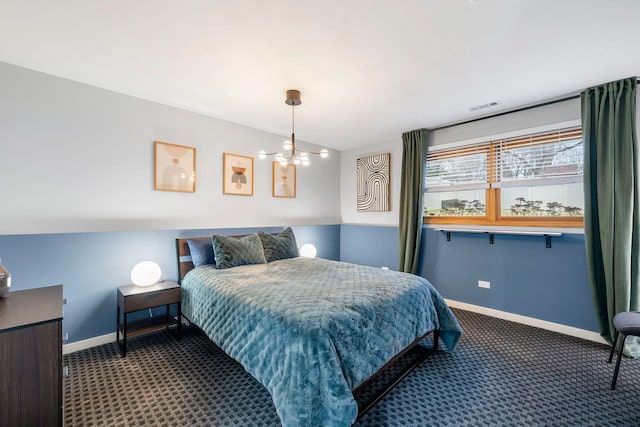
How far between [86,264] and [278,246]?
194 cm

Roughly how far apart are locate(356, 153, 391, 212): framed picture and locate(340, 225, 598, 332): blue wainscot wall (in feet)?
1.83

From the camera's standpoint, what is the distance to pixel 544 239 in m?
3.10

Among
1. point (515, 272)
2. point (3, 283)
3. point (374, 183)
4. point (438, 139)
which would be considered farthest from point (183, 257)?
point (515, 272)

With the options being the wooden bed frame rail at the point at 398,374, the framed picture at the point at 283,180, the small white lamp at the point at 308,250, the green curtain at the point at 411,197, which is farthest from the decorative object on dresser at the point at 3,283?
the green curtain at the point at 411,197

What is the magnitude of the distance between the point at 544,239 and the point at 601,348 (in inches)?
43.6

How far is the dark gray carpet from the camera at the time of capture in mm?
1765

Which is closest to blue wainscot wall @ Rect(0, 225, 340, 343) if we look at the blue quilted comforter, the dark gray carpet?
the dark gray carpet

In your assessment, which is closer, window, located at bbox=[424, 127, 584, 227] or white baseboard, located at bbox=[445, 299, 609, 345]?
white baseboard, located at bbox=[445, 299, 609, 345]

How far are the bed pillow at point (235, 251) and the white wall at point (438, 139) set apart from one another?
7.24 feet

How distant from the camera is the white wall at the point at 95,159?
2.38 m

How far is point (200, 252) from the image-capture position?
3.16 m

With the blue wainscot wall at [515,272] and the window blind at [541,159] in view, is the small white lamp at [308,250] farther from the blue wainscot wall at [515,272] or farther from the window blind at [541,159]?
the window blind at [541,159]

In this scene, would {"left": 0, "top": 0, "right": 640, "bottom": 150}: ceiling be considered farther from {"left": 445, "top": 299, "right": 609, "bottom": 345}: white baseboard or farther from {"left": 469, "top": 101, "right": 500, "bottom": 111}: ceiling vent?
{"left": 445, "top": 299, "right": 609, "bottom": 345}: white baseboard

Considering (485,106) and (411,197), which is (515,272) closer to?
(411,197)
